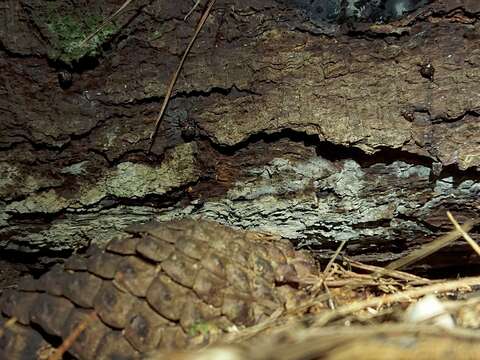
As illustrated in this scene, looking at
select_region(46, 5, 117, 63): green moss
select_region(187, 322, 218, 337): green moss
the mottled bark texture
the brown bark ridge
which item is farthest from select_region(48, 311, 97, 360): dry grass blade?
select_region(46, 5, 117, 63): green moss

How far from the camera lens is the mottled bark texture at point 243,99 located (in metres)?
1.25

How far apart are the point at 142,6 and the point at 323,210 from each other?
0.68m

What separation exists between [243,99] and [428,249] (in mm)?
607

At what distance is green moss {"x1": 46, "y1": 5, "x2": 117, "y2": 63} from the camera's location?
125 cm

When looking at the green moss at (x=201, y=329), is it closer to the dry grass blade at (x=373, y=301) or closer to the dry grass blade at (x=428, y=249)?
the dry grass blade at (x=373, y=301)

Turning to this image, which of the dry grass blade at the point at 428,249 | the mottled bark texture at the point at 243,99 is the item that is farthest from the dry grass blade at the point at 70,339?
the dry grass blade at the point at 428,249

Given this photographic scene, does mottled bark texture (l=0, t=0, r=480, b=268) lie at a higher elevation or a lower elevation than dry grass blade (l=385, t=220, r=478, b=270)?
higher

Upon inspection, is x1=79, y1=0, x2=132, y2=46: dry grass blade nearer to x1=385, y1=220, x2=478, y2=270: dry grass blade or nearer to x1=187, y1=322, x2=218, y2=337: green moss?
x1=187, y1=322, x2=218, y2=337: green moss

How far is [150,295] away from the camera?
43.7 inches

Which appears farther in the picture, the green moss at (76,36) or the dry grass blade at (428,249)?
the dry grass blade at (428,249)

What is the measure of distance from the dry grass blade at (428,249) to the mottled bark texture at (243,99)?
10 cm

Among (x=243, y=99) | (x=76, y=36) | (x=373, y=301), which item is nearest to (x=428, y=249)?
(x=373, y=301)

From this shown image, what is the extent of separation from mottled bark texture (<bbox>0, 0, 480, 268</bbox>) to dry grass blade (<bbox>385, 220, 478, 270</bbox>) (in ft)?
0.33

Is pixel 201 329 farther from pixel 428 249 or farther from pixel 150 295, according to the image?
pixel 428 249
